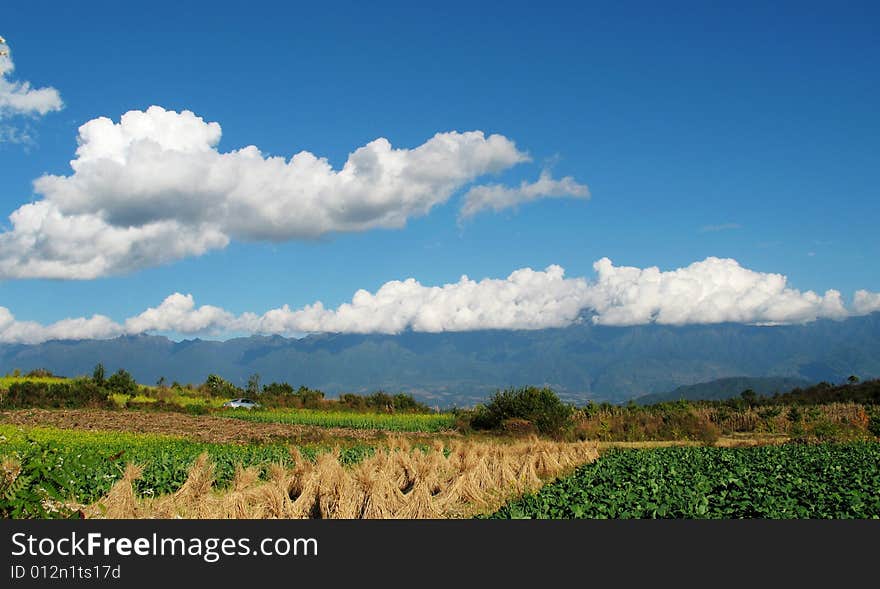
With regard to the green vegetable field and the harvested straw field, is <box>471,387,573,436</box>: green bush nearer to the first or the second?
the green vegetable field

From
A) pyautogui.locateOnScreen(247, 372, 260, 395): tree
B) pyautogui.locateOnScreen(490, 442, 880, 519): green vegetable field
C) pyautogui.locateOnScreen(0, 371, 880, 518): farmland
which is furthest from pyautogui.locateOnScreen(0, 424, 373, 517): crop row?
pyautogui.locateOnScreen(247, 372, 260, 395): tree

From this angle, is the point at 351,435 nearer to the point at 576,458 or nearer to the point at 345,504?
the point at 576,458

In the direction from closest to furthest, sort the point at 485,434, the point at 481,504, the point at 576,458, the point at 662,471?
the point at 481,504 < the point at 662,471 < the point at 576,458 < the point at 485,434

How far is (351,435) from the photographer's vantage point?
36.5 m

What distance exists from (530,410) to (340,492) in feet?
91.6

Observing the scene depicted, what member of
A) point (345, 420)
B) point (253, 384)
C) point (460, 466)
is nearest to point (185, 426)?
point (345, 420)

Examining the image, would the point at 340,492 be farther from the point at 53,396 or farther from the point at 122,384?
the point at 122,384

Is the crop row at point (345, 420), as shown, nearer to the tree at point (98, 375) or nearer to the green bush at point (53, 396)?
the green bush at point (53, 396)

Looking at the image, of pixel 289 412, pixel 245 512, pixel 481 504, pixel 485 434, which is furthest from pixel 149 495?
pixel 289 412

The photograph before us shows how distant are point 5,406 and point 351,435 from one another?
86.4ft

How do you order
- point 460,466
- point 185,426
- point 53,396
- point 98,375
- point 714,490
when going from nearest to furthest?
point 714,490, point 460,466, point 185,426, point 53,396, point 98,375

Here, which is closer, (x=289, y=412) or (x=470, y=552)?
(x=470, y=552)

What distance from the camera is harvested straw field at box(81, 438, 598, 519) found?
12.2 m

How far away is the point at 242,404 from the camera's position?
54906mm
